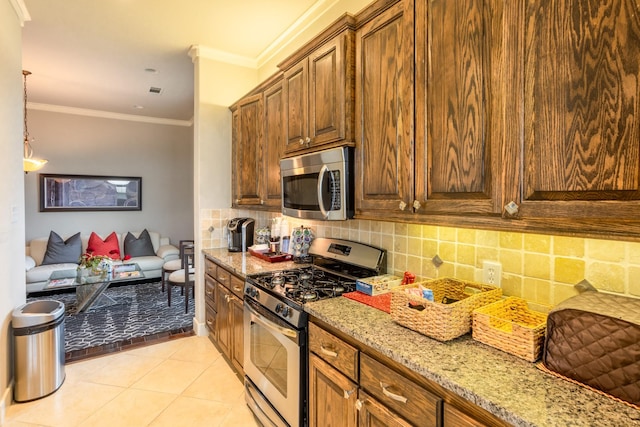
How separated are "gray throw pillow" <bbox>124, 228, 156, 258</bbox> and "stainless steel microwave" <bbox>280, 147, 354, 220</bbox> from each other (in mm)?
4444

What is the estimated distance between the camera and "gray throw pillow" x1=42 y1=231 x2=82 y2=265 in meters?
5.04

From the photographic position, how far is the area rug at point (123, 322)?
3.26 metres

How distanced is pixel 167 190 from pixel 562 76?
6.46 m

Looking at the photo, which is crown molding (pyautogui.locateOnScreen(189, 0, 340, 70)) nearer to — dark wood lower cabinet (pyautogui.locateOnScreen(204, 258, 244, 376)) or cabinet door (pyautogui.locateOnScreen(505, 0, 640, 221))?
cabinet door (pyautogui.locateOnScreen(505, 0, 640, 221))

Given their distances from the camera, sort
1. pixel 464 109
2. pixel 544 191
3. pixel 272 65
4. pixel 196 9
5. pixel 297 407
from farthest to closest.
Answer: pixel 272 65 → pixel 196 9 → pixel 297 407 → pixel 464 109 → pixel 544 191

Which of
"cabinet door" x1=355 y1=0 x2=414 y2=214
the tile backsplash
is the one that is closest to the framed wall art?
the tile backsplash

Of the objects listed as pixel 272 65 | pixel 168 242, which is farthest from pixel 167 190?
pixel 272 65

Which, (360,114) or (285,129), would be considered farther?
(285,129)

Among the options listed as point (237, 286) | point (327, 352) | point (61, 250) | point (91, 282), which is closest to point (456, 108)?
point (327, 352)

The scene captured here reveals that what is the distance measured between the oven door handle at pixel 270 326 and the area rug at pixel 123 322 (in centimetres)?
182

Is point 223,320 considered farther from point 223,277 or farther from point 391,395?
point 391,395

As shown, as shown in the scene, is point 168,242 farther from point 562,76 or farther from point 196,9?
point 562,76

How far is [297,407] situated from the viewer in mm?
1702

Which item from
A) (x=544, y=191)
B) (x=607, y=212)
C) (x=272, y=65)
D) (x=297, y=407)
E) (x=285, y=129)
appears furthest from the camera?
(x=272, y=65)
